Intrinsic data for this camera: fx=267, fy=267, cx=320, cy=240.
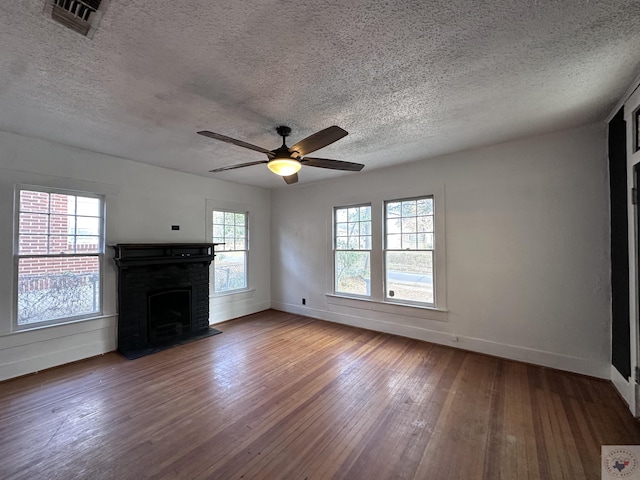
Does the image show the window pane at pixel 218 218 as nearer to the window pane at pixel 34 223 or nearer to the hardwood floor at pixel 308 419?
the window pane at pixel 34 223

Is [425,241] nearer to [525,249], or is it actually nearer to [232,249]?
[525,249]

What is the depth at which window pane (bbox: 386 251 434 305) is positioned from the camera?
4.04m

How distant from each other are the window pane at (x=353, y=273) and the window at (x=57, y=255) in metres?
3.66

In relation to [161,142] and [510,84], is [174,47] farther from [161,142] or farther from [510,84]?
[510,84]

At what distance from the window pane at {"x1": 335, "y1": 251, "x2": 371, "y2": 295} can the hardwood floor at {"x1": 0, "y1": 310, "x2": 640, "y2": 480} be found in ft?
4.70

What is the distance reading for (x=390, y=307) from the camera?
14.2 feet

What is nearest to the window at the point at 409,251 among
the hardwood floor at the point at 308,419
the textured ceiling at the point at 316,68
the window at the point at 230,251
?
the hardwood floor at the point at 308,419

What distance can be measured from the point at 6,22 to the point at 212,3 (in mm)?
1157

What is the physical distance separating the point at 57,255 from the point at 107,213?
0.75 metres

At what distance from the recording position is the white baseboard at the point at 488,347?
2.91 meters

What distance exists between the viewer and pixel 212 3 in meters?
1.35

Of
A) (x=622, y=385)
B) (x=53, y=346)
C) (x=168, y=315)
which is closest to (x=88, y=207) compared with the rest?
(x=53, y=346)

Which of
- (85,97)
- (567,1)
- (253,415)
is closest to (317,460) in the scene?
(253,415)

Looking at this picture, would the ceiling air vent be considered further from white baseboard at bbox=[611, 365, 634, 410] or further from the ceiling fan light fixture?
white baseboard at bbox=[611, 365, 634, 410]
